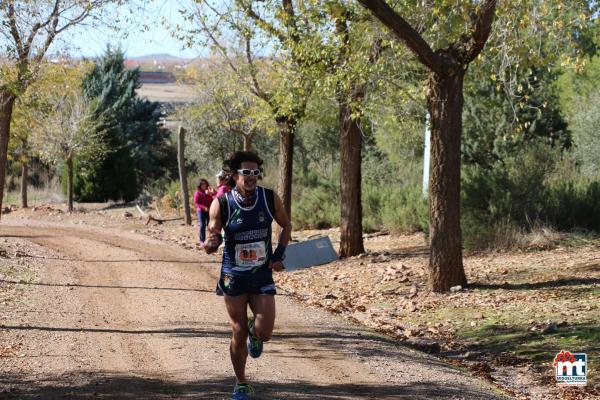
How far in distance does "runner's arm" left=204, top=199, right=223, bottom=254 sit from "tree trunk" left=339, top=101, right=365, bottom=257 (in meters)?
10.5

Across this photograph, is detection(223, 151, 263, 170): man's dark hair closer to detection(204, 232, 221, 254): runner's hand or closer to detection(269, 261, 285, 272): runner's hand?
detection(204, 232, 221, 254): runner's hand

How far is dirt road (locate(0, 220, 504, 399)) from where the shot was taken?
7.66m

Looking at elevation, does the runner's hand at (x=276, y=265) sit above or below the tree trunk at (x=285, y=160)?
below

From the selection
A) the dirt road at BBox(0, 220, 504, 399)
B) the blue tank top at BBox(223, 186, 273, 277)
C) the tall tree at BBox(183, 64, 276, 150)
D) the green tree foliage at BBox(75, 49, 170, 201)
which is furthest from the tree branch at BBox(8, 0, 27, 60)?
the green tree foliage at BBox(75, 49, 170, 201)

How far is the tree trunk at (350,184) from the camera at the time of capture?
17.6 m

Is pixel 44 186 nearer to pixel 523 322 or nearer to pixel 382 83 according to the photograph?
pixel 382 83

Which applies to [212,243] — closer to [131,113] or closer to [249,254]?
[249,254]

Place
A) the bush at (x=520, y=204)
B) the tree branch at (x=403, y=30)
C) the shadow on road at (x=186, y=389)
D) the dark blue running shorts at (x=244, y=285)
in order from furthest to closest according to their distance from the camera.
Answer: the bush at (x=520, y=204)
the tree branch at (x=403, y=30)
the shadow on road at (x=186, y=389)
the dark blue running shorts at (x=244, y=285)

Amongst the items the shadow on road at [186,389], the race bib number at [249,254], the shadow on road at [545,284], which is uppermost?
the race bib number at [249,254]

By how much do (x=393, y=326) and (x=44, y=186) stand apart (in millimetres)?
35056

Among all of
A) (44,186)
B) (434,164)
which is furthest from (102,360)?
(44,186)

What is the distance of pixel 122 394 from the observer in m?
7.38

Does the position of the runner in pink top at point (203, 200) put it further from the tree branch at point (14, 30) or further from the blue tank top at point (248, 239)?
the blue tank top at point (248, 239)

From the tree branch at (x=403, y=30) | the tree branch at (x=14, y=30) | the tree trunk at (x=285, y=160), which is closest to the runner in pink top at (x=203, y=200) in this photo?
the tree trunk at (x=285, y=160)
